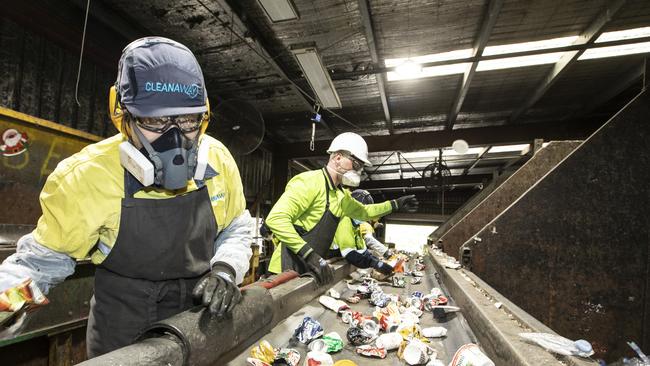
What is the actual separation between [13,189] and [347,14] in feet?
11.9

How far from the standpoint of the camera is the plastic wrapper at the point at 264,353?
1177 millimetres

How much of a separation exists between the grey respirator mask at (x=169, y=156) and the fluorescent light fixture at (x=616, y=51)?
599cm

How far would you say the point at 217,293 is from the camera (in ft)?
3.74

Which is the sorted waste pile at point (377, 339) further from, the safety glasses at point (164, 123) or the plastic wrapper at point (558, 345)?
the safety glasses at point (164, 123)

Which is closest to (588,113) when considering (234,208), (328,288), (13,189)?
(328,288)

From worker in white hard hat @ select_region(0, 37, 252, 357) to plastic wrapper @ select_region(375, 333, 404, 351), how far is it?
64 cm

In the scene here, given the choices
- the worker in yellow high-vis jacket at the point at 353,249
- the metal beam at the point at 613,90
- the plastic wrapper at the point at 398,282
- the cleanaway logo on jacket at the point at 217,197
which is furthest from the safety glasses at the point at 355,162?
the metal beam at the point at 613,90

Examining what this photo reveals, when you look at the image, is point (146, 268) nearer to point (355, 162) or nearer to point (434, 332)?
point (434, 332)

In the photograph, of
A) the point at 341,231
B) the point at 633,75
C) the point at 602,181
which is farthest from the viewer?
the point at 633,75

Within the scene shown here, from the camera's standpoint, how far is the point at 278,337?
146cm

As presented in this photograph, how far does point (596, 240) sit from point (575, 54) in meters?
4.02

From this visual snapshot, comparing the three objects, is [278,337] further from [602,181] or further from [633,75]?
[633,75]

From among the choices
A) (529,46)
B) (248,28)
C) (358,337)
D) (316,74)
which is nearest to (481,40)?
(529,46)

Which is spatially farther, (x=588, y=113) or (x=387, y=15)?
(x=588, y=113)
